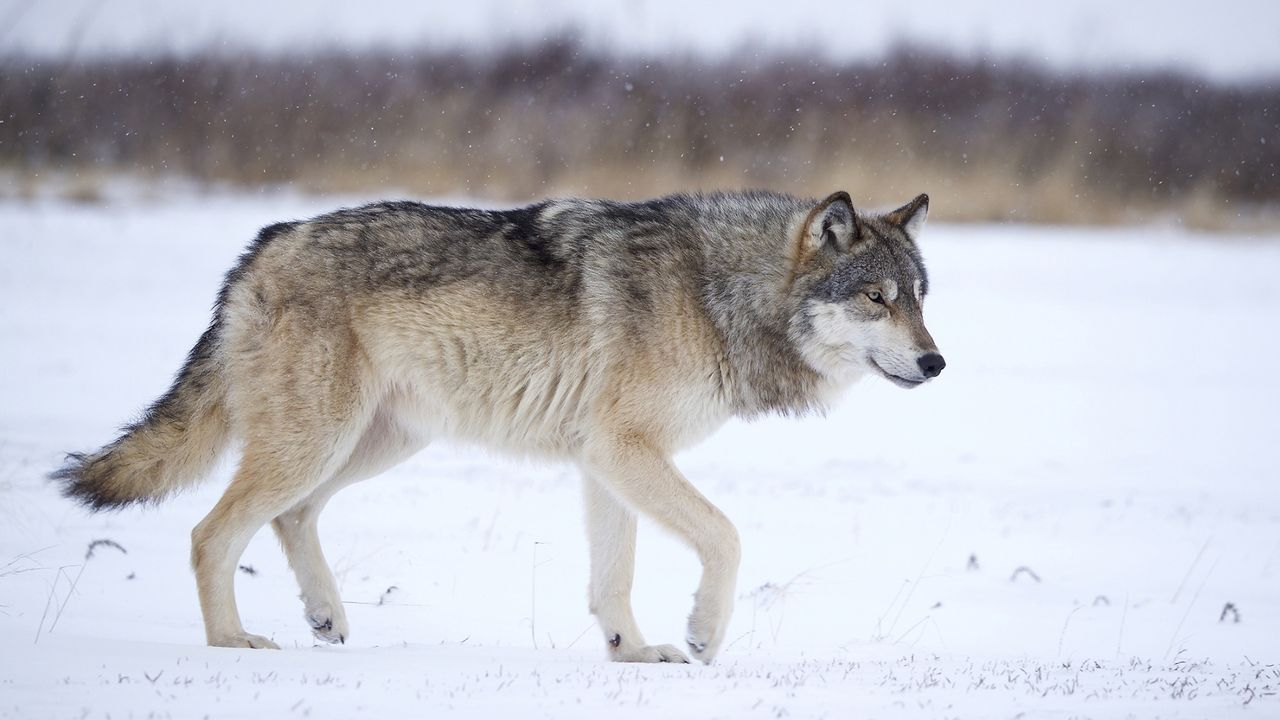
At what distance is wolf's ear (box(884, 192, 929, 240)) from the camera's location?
544 cm

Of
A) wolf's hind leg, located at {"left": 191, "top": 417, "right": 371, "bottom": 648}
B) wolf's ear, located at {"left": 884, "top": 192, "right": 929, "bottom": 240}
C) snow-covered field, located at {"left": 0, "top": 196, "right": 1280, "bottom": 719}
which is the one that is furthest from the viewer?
wolf's ear, located at {"left": 884, "top": 192, "right": 929, "bottom": 240}

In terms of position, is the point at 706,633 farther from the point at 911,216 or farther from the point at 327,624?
the point at 911,216

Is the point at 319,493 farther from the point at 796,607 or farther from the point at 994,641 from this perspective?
the point at 994,641

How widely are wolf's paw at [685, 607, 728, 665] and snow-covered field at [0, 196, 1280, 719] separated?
0.18m

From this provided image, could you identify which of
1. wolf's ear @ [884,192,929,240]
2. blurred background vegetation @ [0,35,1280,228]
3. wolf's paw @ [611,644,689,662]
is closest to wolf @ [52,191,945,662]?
wolf's paw @ [611,644,689,662]

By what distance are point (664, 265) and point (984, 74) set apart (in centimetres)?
1711

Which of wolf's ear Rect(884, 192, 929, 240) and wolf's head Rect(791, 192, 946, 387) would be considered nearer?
wolf's head Rect(791, 192, 946, 387)

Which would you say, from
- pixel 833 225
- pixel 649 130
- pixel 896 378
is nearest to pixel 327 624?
pixel 896 378

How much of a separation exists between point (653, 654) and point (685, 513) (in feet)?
2.02

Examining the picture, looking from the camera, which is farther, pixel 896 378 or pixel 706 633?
pixel 896 378

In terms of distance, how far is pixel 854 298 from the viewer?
16.5 ft

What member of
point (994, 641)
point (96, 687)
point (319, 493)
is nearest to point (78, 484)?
point (319, 493)

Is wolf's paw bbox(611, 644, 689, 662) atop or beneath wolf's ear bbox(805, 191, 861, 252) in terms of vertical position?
beneath

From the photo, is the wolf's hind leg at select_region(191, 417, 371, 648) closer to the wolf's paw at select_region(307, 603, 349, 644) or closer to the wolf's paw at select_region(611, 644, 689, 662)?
the wolf's paw at select_region(307, 603, 349, 644)
